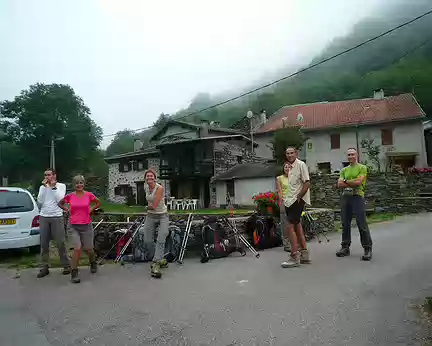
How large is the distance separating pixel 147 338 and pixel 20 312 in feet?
5.98

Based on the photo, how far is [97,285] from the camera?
5.00 m

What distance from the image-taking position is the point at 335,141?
32.8 m

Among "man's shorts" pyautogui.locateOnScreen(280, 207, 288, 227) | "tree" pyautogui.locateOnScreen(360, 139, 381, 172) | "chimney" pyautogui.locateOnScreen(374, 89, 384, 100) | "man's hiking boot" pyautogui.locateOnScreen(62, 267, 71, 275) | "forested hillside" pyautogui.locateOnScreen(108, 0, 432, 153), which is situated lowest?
"man's hiking boot" pyautogui.locateOnScreen(62, 267, 71, 275)

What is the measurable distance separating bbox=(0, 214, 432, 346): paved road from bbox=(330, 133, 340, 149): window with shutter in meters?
28.1

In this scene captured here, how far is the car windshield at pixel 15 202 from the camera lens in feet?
23.2

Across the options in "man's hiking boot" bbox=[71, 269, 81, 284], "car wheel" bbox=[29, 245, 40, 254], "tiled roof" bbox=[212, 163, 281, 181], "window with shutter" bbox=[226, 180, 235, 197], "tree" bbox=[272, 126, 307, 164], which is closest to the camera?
"man's hiking boot" bbox=[71, 269, 81, 284]

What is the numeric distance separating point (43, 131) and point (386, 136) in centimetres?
4680

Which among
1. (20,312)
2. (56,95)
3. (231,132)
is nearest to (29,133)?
(56,95)

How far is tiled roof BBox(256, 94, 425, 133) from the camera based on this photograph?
30.9 m

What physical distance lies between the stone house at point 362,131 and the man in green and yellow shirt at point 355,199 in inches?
883

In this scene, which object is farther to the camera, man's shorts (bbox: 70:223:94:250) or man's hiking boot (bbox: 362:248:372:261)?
man's hiking boot (bbox: 362:248:372:261)

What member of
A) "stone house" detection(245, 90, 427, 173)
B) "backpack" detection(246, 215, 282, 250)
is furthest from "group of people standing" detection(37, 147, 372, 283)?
"stone house" detection(245, 90, 427, 173)

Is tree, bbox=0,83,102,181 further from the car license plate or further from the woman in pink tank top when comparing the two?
the woman in pink tank top

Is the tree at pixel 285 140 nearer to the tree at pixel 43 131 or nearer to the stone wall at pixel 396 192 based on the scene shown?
the stone wall at pixel 396 192
